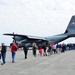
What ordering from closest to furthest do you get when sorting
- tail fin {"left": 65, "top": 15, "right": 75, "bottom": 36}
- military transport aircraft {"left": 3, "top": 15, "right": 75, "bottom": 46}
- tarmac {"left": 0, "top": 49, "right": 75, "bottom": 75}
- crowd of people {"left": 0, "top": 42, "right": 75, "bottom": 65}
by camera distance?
tarmac {"left": 0, "top": 49, "right": 75, "bottom": 75}
crowd of people {"left": 0, "top": 42, "right": 75, "bottom": 65}
military transport aircraft {"left": 3, "top": 15, "right": 75, "bottom": 46}
tail fin {"left": 65, "top": 15, "right": 75, "bottom": 36}

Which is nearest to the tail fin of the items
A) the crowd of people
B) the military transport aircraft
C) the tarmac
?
the military transport aircraft

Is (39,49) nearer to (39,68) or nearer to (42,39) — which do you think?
(39,68)

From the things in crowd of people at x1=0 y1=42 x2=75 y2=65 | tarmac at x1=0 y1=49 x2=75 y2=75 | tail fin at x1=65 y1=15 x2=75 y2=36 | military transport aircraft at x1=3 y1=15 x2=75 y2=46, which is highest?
tail fin at x1=65 y1=15 x2=75 y2=36

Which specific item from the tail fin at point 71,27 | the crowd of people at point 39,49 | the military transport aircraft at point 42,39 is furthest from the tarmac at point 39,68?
the tail fin at point 71,27

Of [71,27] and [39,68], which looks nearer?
[39,68]

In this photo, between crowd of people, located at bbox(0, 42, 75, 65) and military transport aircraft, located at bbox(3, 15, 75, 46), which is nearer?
crowd of people, located at bbox(0, 42, 75, 65)

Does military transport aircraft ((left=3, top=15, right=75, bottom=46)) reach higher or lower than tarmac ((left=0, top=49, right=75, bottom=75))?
higher

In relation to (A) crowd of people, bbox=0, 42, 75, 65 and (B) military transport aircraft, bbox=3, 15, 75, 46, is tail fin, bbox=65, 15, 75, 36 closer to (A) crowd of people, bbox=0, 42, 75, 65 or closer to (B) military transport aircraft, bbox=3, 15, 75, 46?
(B) military transport aircraft, bbox=3, 15, 75, 46

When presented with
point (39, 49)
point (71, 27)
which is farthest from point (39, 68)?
point (71, 27)

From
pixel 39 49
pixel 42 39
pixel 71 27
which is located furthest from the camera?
pixel 71 27

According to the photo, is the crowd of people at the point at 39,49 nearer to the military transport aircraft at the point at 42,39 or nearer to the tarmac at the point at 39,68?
the tarmac at the point at 39,68

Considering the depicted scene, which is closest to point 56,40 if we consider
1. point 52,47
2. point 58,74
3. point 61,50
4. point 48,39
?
point 48,39

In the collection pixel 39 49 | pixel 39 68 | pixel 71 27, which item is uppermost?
pixel 71 27

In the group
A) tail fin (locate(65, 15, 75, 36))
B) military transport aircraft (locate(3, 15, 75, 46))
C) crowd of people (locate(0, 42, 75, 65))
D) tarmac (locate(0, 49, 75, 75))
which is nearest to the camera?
tarmac (locate(0, 49, 75, 75))
